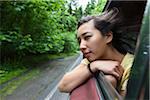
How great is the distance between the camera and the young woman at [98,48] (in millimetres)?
1971

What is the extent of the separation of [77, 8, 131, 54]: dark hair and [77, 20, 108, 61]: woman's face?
3cm

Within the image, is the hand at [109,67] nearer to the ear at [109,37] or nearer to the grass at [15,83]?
the ear at [109,37]

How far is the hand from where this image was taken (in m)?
1.83

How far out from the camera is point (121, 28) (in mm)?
2125

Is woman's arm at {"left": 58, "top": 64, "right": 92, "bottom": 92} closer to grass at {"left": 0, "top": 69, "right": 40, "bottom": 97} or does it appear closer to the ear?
the ear

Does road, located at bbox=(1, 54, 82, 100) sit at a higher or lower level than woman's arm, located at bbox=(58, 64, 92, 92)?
lower

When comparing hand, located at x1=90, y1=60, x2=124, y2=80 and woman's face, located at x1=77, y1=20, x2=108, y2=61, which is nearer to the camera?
hand, located at x1=90, y1=60, x2=124, y2=80

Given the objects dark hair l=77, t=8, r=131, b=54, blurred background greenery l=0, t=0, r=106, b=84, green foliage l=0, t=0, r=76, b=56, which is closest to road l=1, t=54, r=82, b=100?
blurred background greenery l=0, t=0, r=106, b=84

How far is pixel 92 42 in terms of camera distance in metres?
1.98

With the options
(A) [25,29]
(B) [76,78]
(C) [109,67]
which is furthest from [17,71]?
(C) [109,67]

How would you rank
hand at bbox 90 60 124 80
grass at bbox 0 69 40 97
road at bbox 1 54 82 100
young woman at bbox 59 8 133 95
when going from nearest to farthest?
hand at bbox 90 60 124 80
young woman at bbox 59 8 133 95
road at bbox 1 54 82 100
grass at bbox 0 69 40 97

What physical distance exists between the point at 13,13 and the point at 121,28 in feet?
41.1

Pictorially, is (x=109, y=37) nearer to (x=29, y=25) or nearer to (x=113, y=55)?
(x=113, y=55)

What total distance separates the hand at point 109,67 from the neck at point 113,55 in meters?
0.09
